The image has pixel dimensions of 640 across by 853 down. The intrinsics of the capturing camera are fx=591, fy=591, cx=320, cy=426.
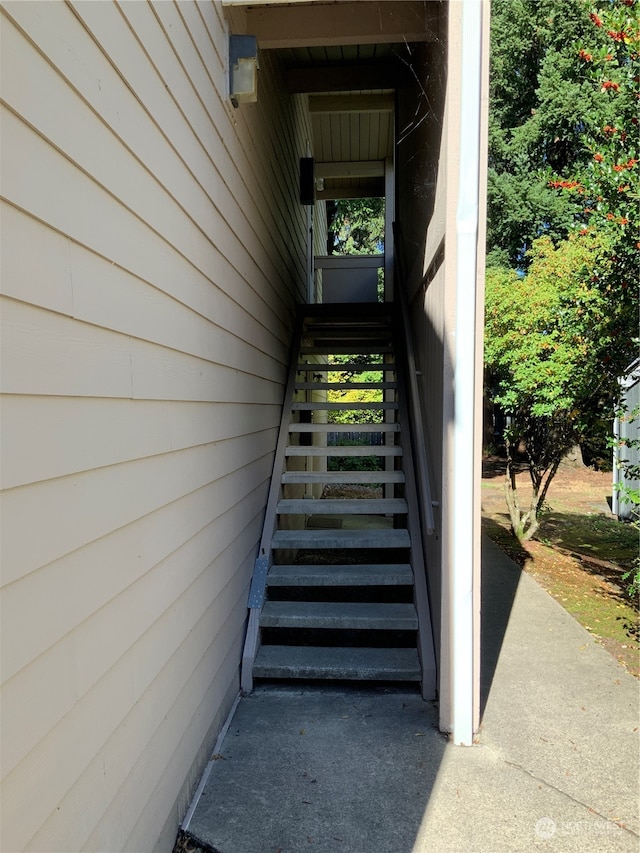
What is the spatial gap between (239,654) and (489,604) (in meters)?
2.17

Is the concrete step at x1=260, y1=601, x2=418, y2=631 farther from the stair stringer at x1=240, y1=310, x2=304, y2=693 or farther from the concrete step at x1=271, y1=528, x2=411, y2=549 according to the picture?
the concrete step at x1=271, y1=528, x2=411, y2=549

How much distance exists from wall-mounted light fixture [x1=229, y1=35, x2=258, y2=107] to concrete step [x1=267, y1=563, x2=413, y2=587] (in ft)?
9.13

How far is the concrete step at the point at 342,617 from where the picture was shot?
3.46 metres

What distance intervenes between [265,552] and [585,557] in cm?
383

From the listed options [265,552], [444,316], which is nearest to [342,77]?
[444,316]

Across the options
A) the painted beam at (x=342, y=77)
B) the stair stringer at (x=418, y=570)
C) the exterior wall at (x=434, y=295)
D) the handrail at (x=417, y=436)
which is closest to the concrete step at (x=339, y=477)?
the stair stringer at (x=418, y=570)

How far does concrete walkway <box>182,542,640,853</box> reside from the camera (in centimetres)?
215

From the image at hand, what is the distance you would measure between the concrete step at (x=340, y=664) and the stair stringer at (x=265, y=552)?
68 millimetres

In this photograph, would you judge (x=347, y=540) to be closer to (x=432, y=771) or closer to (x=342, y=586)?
(x=342, y=586)

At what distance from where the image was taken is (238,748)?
2703mm

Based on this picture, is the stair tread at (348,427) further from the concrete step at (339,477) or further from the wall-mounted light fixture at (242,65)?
the wall-mounted light fixture at (242,65)

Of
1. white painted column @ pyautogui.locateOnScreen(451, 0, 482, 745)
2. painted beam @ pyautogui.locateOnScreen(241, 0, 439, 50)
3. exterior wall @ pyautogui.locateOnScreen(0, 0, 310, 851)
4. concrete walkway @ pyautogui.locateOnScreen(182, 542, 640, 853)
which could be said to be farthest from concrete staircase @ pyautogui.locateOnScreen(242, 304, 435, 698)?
painted beam @ pyautogui.locateOnScreen(241, 0, 439, 50)

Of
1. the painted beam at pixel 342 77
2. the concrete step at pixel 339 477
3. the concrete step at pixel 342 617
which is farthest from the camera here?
the painted beam at pixel 342 77

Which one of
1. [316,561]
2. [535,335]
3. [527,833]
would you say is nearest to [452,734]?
[527,833]
